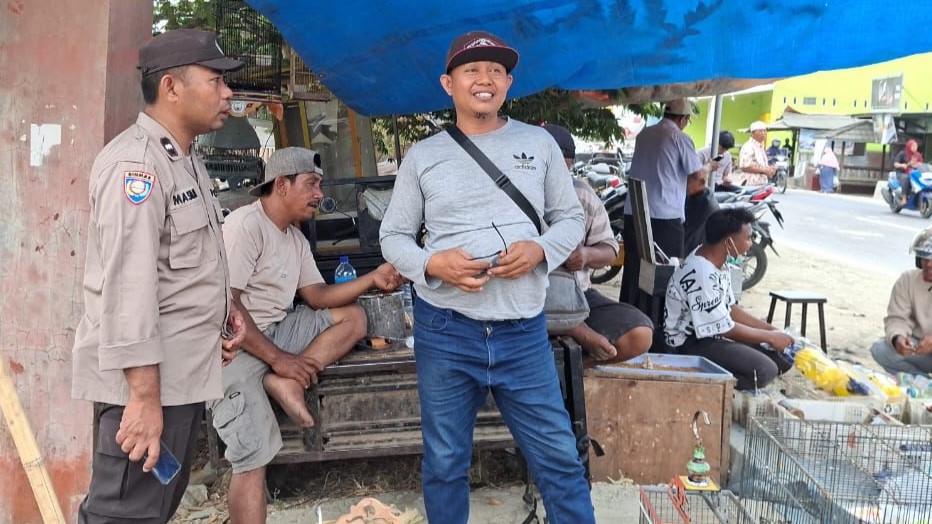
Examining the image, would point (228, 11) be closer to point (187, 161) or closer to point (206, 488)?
point (206, 488)

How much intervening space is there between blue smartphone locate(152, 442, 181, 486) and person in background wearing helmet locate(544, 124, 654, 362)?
198 centimetres

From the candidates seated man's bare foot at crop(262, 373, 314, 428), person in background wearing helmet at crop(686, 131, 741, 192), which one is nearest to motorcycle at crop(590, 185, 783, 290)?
person in background wearing helmet at crop(686, 131, 741, 192)

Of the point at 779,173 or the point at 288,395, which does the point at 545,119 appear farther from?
the point at 779,173

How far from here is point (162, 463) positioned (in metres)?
2.08

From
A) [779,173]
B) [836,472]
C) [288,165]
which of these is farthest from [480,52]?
[779,173]

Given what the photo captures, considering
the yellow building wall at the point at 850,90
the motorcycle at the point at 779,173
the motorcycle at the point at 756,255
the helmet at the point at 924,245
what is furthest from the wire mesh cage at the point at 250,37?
the yellow building wall at the point at 850,90

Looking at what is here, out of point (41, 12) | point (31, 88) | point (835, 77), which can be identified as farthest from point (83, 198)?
point (835, 77)

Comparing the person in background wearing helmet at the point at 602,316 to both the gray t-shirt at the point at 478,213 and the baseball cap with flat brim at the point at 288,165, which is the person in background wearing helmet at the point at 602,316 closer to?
the gray t-shirt at the point at 478,213

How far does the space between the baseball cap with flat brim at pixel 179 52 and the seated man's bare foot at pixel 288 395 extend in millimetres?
1421

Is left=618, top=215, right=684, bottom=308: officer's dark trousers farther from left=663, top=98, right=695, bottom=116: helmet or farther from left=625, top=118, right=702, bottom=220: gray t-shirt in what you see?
Answer: left=663, top=98, right=695, bottom=116: helmet

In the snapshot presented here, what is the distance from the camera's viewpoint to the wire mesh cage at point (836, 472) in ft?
8.30

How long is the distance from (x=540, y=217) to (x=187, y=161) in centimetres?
114

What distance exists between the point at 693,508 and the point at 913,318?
9.95 ft

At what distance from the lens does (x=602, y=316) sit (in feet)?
12.7
